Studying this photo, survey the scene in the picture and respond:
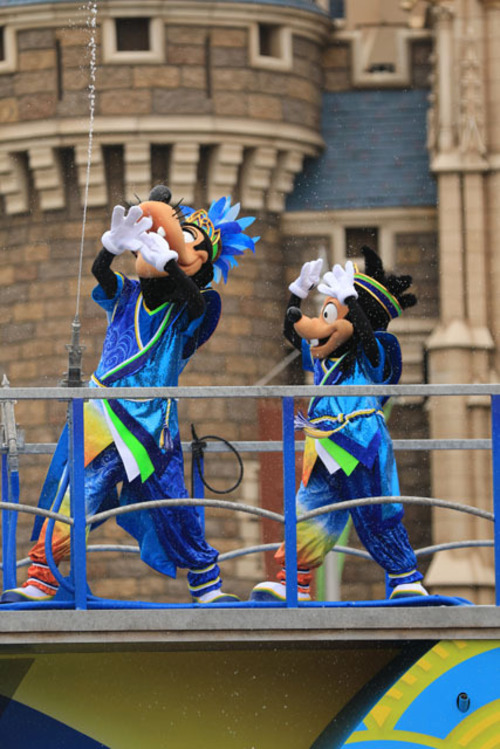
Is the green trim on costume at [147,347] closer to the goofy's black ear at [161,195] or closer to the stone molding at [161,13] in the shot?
the goofy's black ear at [161,195]

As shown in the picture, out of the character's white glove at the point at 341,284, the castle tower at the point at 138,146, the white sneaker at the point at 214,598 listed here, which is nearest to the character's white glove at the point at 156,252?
the character's white glove at the point at 341,284

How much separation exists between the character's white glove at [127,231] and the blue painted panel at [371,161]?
1166cm

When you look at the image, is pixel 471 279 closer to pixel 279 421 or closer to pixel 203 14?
pixel 279 421

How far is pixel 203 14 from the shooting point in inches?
666

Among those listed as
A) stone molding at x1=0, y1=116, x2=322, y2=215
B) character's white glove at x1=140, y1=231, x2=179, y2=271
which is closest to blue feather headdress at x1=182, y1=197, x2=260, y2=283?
character's white glove at x1=140, y1=231, x2=179, y2=271

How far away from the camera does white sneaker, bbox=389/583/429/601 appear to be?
6125 mm

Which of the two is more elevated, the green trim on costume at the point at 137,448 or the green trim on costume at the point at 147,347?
the green trim on costume at the point at 147,347

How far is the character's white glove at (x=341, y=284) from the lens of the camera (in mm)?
6422

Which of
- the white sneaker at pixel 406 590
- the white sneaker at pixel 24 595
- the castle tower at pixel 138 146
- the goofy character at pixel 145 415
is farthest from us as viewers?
the castle tower at pixel 138 146

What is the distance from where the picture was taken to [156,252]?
611cm

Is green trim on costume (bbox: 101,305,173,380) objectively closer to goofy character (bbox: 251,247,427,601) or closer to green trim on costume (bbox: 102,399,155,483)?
green trim on costume (bbox: 102,399,155,483)

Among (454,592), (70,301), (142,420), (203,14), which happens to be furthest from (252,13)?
(142,420)

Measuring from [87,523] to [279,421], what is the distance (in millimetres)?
11448

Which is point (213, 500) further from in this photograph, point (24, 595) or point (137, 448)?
point (24, 595)
